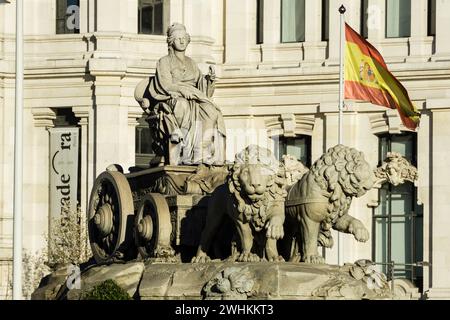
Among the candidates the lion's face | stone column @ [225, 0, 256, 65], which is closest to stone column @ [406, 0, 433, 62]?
stone column @ [225, 0, 256, 65]

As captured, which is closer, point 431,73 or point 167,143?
point 167,143

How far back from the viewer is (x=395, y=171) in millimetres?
82750

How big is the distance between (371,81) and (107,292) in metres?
28.1

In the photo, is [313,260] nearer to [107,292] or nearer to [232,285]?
[232,285]

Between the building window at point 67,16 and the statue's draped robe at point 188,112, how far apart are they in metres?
33.9

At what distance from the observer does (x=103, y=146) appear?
81.5 metres

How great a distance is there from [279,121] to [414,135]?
376cm

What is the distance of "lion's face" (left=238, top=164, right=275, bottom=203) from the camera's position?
149ft

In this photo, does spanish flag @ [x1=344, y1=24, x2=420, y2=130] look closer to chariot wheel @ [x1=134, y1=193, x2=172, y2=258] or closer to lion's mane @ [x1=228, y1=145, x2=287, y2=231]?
chariot wheel @ [x1=134, y1=193, x2=172, y2=258]

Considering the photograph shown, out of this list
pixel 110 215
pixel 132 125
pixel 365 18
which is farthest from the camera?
pixel 365 18

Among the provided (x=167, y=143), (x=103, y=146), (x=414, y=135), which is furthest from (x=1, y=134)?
(x=167, y=143)

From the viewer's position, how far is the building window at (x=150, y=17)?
83.6m

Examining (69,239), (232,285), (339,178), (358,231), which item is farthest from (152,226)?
(69,239)

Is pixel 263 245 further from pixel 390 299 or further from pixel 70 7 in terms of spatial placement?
pixel 70 7
